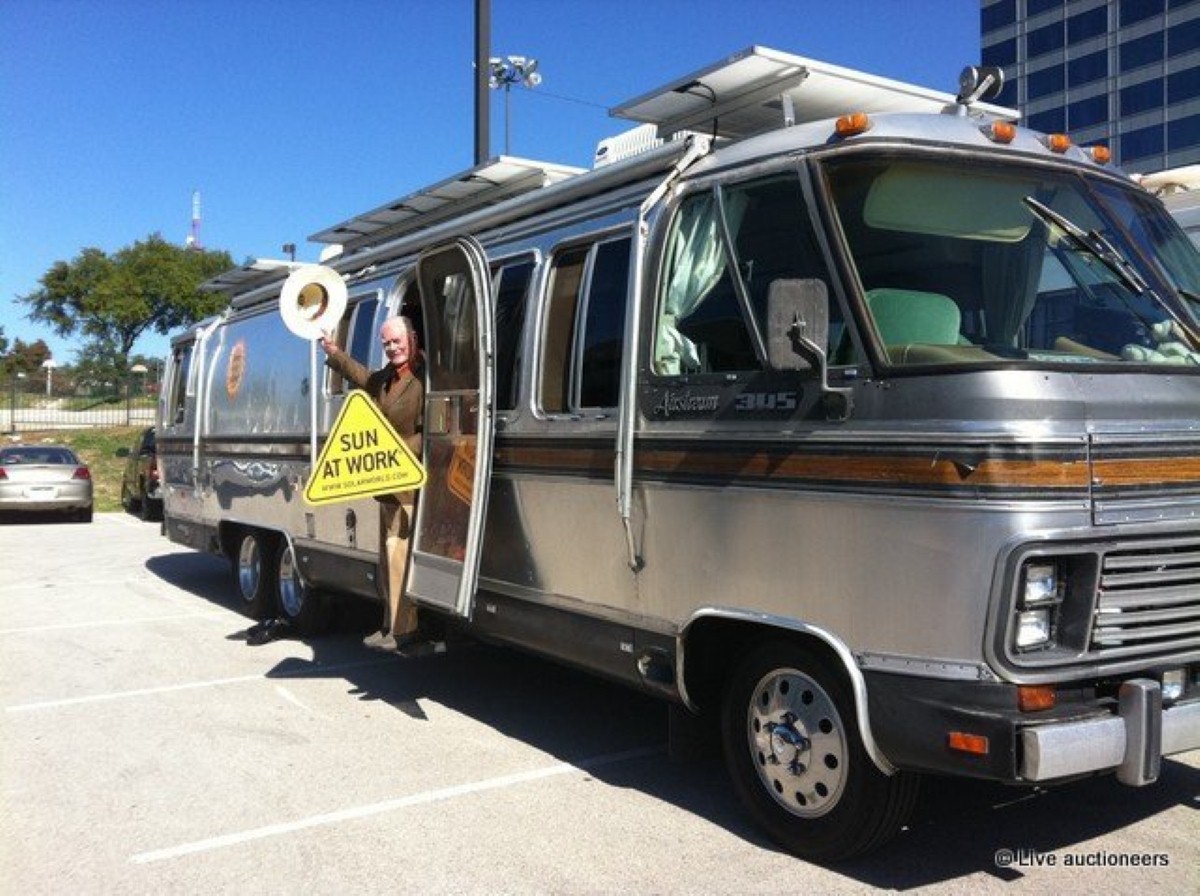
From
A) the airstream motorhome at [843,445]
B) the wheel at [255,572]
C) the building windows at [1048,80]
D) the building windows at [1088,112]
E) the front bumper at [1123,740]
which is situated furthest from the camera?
the building windows at [1048,80]

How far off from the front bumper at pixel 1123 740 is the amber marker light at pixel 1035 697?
76 mm

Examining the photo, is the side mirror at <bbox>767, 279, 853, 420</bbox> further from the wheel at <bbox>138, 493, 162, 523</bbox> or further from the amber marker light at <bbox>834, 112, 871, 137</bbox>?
the wheel at <bbox>138, 493, 162, 523</bbox>

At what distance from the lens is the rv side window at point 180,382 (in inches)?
428

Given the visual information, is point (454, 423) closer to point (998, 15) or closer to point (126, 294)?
point (126, 294)

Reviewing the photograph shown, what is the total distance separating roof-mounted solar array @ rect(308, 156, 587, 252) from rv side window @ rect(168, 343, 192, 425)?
3124 mm

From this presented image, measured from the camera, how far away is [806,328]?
389 cm

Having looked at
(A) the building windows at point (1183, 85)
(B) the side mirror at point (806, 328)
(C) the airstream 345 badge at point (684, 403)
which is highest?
(A) the building windows at point (1183, 85)

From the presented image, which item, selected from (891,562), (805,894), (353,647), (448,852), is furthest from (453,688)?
(891,562)

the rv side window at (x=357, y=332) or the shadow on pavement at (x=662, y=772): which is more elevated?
the rv side window at (x=357, y=332)

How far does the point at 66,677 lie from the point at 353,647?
2.00m

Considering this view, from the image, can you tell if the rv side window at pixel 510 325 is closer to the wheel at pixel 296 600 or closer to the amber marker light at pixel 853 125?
the amber marker light at pixel 853 125

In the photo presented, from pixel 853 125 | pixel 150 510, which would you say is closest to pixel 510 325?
pixel 853 125

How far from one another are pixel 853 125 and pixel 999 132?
63 cm

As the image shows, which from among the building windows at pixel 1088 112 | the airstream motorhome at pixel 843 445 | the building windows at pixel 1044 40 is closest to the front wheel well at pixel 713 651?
the airstream motorhome at pixel 843 445
